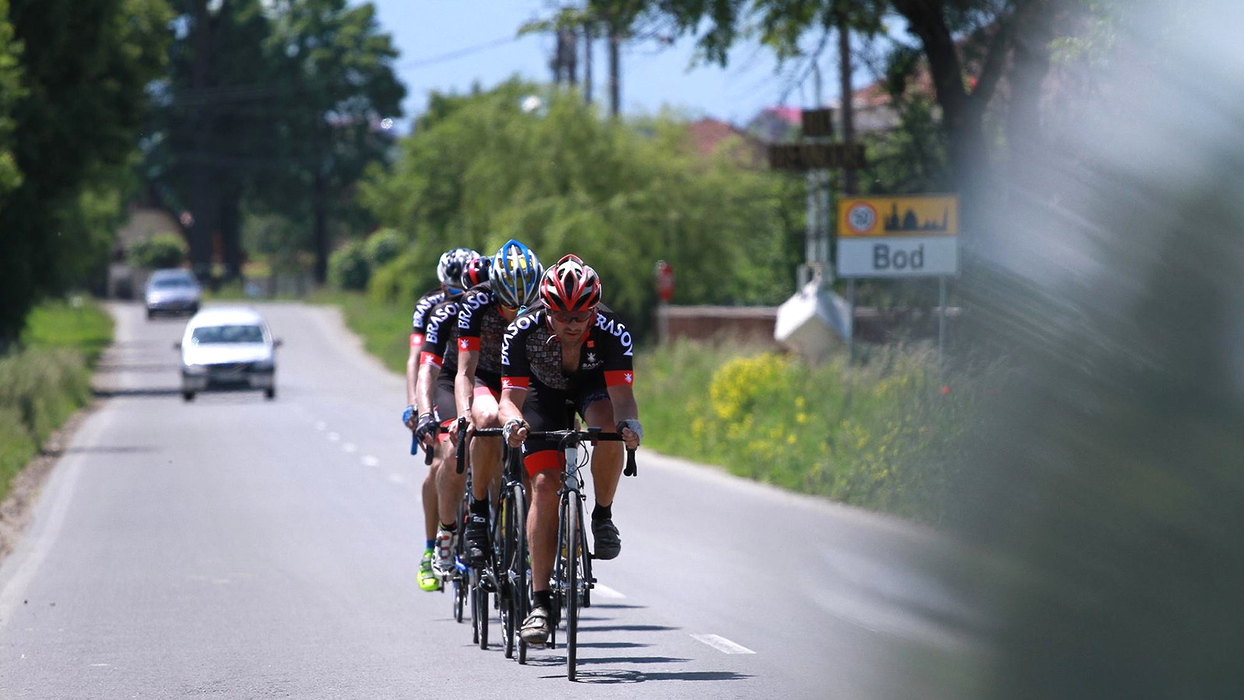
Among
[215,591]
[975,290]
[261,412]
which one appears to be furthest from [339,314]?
[975,290]

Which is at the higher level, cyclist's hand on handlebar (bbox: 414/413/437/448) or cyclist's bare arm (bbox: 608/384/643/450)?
cyclist's bare arm (bbox: 608/384/643/450)

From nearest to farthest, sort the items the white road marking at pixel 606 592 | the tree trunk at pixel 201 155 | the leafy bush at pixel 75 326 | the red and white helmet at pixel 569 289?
the red and white helmet at pixel 569 289 → the white road marking at pixel 606 592 → the leafy bush at pixel 75 326 → the tree trunk at pixel 201 155

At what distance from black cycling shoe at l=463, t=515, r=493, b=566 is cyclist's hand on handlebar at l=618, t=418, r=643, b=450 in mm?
1358

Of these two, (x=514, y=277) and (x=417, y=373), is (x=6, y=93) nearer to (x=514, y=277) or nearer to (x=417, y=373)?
(x=417, y=373)

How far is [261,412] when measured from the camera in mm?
30359

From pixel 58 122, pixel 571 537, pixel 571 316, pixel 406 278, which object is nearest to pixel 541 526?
pixel 571 537

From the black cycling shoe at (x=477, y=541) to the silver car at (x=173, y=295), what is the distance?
57771 millimetres

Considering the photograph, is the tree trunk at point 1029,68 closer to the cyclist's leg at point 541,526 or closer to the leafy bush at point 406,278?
the cyclist's leg at point 541,526

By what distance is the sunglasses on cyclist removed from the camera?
7.28 metres

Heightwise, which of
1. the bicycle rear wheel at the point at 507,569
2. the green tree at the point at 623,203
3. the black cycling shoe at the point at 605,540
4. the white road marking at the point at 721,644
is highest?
the green tree at the point at 623,203

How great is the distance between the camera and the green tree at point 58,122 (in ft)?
106

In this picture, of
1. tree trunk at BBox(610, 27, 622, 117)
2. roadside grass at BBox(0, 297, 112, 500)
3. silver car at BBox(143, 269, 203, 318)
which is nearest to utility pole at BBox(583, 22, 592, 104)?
tree trunk at BBox(610, 27, 622, 117)

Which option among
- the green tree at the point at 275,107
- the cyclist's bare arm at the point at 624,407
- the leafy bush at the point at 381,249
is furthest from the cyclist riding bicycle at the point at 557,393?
the green tree at the point at 275,107

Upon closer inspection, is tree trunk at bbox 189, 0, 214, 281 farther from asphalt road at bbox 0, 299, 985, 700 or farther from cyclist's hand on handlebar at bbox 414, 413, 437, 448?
cyclist's hand on handlebar at bbox 414, 413, 437, 448
